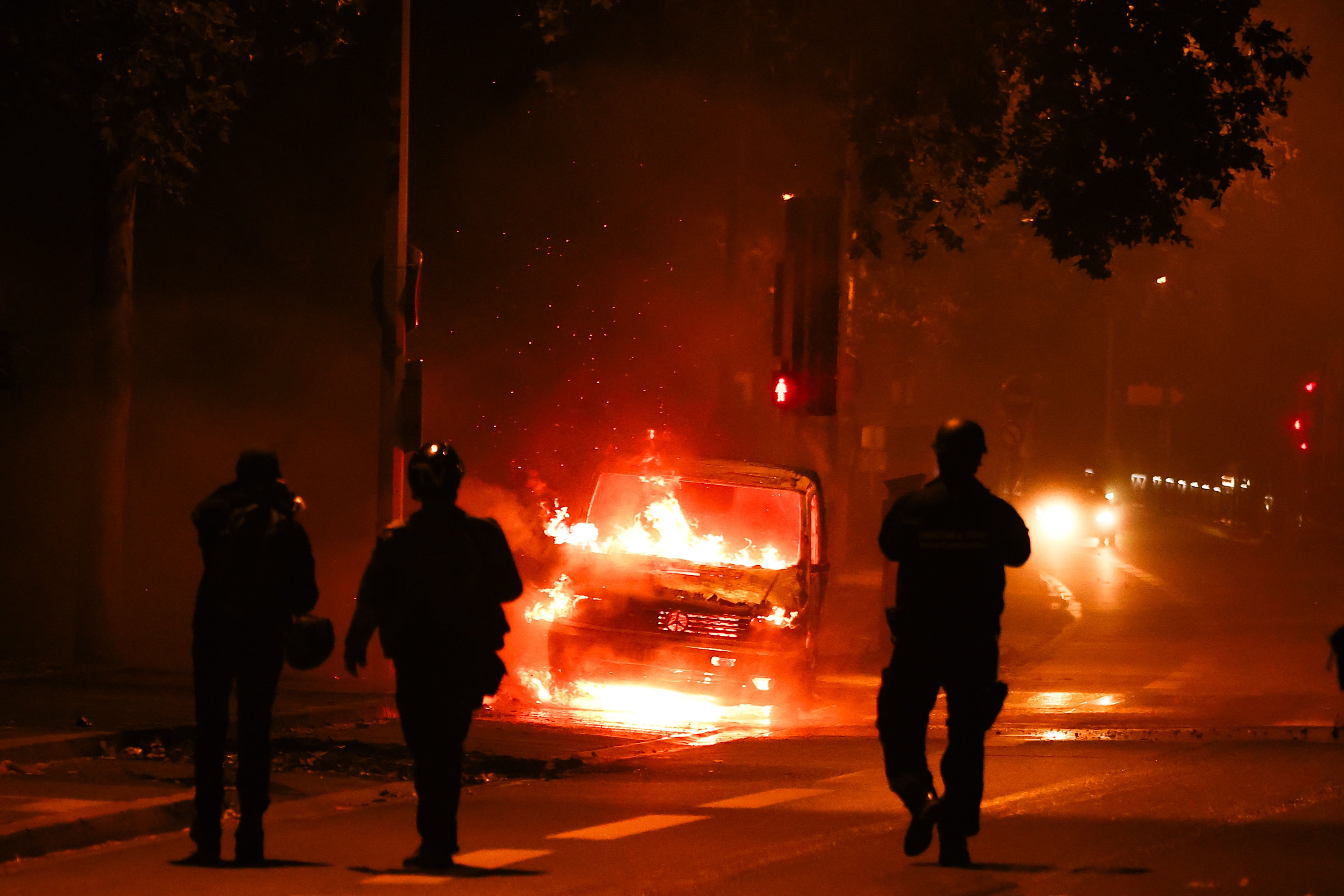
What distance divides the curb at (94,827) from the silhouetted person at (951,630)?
3575mm

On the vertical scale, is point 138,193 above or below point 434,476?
above

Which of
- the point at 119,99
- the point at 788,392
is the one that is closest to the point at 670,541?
the point at 119,99

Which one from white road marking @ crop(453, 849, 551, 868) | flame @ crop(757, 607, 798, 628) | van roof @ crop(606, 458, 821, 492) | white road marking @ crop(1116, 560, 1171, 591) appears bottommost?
white road marking @ crop(453, 849, 551, 868)

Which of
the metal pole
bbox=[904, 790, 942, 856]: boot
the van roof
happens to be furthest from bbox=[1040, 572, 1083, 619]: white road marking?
the metal pole

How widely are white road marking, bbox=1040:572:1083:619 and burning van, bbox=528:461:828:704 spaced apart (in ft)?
35.4

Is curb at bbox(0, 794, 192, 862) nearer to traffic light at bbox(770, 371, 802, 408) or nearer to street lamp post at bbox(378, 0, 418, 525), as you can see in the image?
street lamp post at bbox(378, 0, 418, 525)

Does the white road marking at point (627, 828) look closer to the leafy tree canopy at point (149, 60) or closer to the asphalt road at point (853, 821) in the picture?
the asphalt road at point (853, 821)

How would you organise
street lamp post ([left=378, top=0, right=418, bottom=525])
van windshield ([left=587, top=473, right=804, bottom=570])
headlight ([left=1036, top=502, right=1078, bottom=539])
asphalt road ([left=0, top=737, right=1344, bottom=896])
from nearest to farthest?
asphalt road ([left=0, top=737, right=1344, bottom=896]) → street lamp post ([left=378, top=0, right=418, bottom=525]) → van windshield ([left=587, top=473, right=804, bottom=570]) → headlight ([left=1036, top=502, right=1078, bottom=539])

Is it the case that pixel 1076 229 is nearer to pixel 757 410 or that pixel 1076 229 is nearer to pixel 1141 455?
pixel 757 410

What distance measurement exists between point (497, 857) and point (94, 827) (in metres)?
1.91

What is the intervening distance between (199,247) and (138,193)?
67.8 inches

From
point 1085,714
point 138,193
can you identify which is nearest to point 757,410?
point 138,193

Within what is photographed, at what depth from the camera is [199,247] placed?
19.9m

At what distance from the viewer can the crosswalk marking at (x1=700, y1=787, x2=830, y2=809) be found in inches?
354
